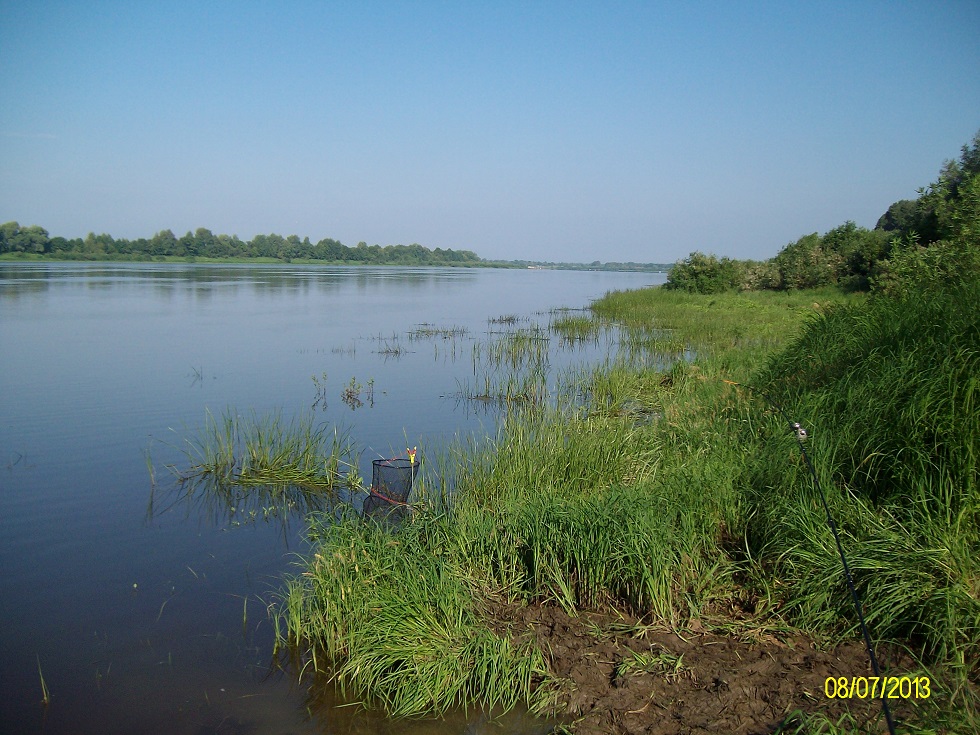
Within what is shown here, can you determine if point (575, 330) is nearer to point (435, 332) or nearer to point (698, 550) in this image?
point (435, 332)

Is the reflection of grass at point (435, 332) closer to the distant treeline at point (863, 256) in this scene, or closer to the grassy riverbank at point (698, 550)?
the distant treeline at point (863, 256)

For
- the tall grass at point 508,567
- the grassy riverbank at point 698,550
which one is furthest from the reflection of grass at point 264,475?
the grassy riverbank at point 698,550

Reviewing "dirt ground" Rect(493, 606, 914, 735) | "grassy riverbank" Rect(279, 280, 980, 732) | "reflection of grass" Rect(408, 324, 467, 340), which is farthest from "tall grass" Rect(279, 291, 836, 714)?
"reflection of grass" Rect(408, 324, 467, 340)

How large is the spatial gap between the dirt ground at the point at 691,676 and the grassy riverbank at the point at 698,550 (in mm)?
46

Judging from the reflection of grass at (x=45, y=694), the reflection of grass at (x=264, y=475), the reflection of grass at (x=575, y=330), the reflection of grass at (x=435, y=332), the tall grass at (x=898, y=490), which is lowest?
the reflection of grass at (x=45, y=694)

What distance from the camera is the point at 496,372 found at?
48.9 feet

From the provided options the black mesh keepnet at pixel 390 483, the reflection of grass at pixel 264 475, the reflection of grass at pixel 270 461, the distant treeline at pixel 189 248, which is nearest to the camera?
the black mesh keepnet at pixel 390 483

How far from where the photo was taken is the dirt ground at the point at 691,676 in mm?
3375

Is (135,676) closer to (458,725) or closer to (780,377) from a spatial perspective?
(458,725)

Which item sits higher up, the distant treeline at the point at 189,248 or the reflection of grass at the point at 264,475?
the distant treeline at the point at 189,248

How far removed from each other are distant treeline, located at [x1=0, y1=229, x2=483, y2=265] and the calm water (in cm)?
7404

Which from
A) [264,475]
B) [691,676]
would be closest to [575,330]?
[264,475]

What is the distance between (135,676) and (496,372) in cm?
1091

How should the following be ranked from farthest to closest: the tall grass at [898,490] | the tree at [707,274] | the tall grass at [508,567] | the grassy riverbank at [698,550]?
1. the tree at [707,274]
2. the tall grass at [508,567]
3. the grassy riverbank at [698,550]
4. the tall grass at [898,490]
